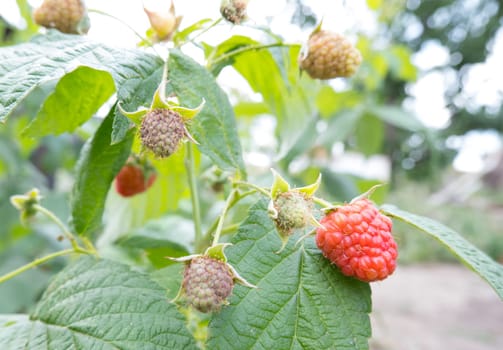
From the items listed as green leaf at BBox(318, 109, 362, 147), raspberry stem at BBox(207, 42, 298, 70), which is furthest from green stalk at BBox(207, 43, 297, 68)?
green leaf at BBox(318, 109, 362, 147)

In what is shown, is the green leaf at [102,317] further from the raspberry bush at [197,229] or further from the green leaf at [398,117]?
the green leaf at [398,117]

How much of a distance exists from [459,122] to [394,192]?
4203 millimetres

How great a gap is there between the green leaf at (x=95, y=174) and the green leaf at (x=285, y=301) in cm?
25

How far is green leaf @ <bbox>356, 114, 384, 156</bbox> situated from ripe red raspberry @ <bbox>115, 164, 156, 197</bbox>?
1700 mm

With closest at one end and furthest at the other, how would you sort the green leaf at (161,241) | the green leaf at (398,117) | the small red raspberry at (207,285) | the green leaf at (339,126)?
the small red raspberry at (207,285), the green leaf at (161,241), the green leaf at (339,126), the green leaf at (398,117)

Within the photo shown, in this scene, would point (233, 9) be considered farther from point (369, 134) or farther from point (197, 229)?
point (369, 134)

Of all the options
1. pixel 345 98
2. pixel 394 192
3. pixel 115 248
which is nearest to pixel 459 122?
pixel 394 192

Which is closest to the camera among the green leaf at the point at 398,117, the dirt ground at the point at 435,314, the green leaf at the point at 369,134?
the green leaf at the point at 398,117

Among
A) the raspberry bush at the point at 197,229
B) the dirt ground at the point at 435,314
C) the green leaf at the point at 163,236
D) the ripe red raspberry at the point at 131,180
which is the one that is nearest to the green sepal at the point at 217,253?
the raspberry bush at the point at 197,229

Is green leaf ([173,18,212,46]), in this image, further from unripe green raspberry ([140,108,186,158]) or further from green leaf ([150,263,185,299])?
green leaf ([150,263,185,299])

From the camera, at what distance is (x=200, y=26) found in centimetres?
89

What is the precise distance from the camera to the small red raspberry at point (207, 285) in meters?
0.60

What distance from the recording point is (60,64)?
664mm

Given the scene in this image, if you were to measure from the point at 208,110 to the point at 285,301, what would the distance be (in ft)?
1.04
